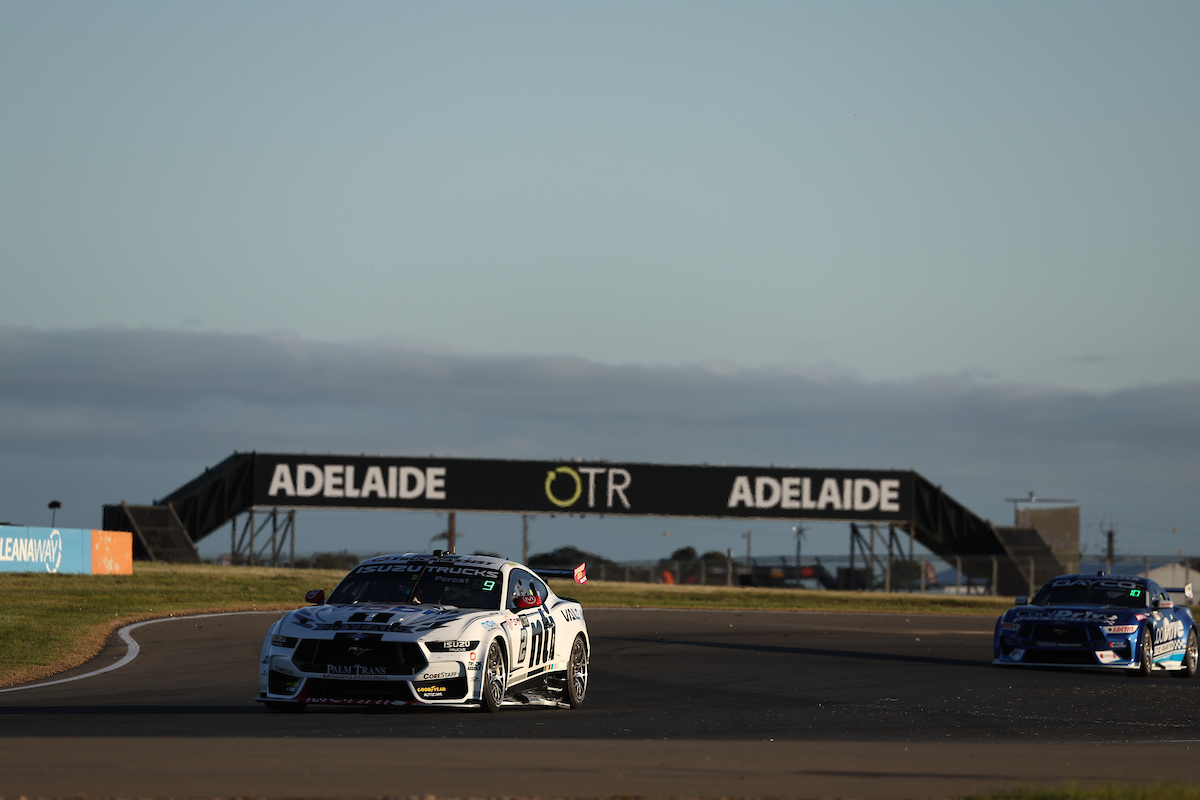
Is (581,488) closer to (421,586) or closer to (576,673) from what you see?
(576,673)

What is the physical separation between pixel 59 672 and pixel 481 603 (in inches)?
264

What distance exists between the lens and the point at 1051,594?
841 inches

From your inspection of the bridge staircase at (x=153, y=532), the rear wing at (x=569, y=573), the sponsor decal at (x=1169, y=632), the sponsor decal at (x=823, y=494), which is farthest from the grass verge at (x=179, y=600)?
the sponsor decal at (x=1169, y=632)

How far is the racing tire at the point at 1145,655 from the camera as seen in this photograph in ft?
65.2

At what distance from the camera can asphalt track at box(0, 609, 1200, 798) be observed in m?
7.77

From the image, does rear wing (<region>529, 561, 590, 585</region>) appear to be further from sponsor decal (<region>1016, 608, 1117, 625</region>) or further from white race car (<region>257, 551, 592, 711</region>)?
sponsor decal (<region>1016, 608, 1117, 625</region>)

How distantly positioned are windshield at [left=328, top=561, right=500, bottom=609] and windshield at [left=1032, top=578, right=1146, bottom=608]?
11.1 m

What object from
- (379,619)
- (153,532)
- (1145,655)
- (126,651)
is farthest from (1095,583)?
(153,532)

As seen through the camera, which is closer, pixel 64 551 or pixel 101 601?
pixel 101 601

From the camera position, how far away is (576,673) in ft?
45.1

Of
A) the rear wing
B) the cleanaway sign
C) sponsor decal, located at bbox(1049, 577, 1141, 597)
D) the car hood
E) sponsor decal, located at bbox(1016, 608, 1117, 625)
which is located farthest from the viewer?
the cleanaway sign

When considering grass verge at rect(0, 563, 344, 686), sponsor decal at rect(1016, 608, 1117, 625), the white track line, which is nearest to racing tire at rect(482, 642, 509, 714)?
the white track line

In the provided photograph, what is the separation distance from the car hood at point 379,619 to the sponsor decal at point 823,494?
39905 mm

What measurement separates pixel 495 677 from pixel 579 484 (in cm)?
3868
